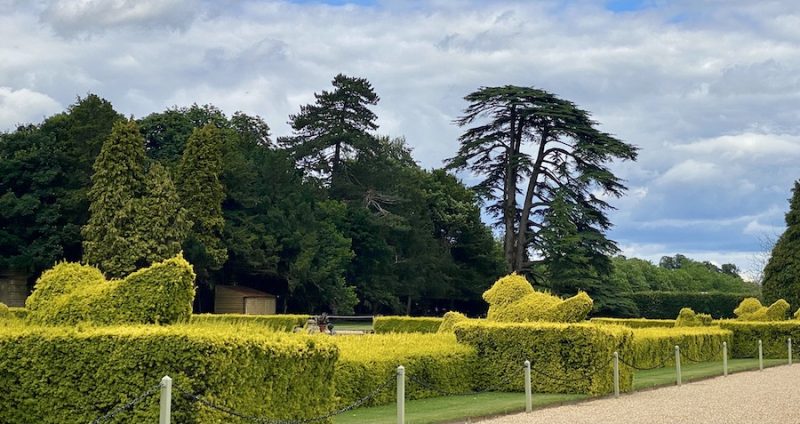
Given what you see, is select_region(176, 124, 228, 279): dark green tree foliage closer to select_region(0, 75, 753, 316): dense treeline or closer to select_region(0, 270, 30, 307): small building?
select_region(0, 75, 753, 316): dense treeline

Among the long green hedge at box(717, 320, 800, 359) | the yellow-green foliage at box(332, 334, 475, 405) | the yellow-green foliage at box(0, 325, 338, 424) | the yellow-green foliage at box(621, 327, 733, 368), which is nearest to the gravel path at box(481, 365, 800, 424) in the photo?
the yellow-green foliage at box(332, 334, 475, 405)

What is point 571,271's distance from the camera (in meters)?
53.7

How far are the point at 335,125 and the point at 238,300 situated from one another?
17467mm

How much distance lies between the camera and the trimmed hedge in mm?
60875

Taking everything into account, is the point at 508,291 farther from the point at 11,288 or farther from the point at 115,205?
the point at 11,288

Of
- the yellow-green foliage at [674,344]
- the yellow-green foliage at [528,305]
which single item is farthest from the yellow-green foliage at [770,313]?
the yellow-green foliage at [528,305]

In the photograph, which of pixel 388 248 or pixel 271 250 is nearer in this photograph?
pixel 271 250

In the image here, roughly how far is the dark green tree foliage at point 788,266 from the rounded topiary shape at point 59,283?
4346cm

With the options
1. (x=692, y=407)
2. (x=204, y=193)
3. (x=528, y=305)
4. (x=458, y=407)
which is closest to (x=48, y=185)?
(x=204, y=193)

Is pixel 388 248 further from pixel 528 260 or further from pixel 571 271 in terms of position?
pixel 571 271

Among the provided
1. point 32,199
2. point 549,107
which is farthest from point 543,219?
point 32,199

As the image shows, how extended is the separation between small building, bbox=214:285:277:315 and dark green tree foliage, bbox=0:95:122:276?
8867 mm

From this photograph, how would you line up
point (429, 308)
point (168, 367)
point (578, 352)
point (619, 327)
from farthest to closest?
point (429, 308) → point (619, 327) → point (578, 352) → point (168, 367)

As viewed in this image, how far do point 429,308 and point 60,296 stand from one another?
192 ft
